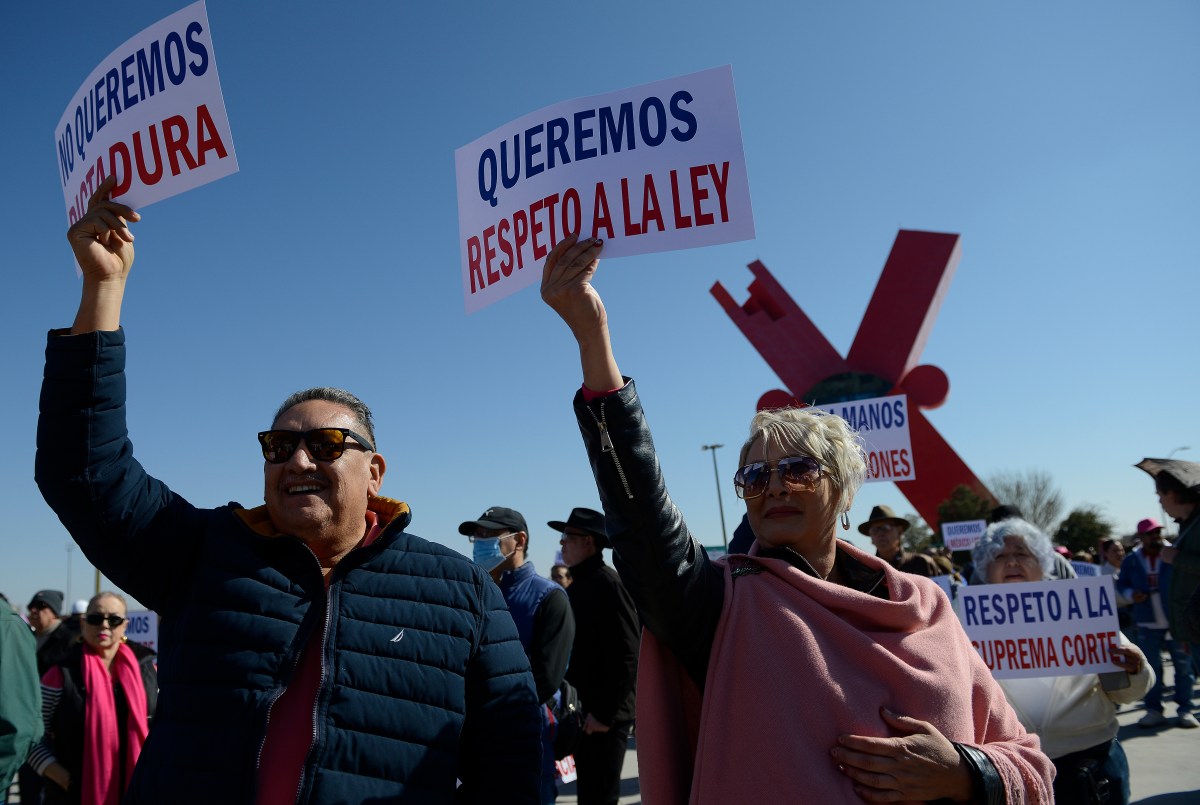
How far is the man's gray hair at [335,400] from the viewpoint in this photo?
7.31ft

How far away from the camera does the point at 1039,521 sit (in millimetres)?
37625

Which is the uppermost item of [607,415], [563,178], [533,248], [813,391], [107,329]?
[813,391]

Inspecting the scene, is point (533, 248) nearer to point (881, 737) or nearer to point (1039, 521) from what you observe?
point (881, 737)

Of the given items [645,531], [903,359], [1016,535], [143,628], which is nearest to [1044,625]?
[1016,535]

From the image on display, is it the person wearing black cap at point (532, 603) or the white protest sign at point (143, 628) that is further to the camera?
the white protest sign at point (143, 628)

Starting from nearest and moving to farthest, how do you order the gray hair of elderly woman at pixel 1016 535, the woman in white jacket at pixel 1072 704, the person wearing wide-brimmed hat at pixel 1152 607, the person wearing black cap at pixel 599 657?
1. the woman in white jacket at pixel 1072 704
2. the gray hair of elderly woman at pixel 1016 535
3. the person wearing black cap at pixel 599 657
4. the person wearing wide-brimmed hat at pixel 1152 607

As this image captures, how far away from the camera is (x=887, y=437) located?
6938mm

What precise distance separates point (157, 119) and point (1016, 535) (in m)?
3.95

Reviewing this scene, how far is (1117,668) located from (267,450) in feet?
11.5

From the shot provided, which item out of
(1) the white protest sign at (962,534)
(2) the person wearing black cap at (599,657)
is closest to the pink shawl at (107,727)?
(2) the person wearing black cap at (599,657)

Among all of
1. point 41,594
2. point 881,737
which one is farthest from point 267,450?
point 41,594

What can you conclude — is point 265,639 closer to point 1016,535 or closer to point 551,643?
point 551,643

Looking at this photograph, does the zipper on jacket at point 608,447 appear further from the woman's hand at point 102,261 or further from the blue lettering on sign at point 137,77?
the blue lettering on sign at point 137,77

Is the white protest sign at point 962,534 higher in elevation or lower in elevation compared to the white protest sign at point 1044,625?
higher
